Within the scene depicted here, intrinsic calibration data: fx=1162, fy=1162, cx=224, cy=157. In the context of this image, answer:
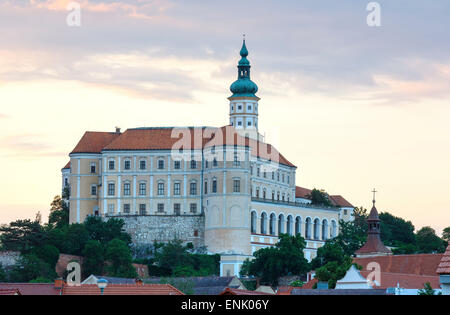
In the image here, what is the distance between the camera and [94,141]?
132625 mm

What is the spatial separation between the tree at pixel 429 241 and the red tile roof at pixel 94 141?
3948cm

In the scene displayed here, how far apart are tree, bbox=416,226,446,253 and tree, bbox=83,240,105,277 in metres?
42.0

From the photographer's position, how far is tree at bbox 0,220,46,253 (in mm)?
119250

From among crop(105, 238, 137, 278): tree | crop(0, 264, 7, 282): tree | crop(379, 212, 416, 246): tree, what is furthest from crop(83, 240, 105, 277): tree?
crop(379, 212, 416, 246): tree

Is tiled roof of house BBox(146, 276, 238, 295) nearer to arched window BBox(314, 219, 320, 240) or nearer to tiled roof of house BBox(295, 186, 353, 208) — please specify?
arched window BBox(314, 219, 320, 240)

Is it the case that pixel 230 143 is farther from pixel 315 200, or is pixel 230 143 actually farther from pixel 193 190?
pixel 315 200

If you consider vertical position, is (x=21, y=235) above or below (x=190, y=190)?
below

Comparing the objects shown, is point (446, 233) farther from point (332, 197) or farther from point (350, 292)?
point (350, 292)

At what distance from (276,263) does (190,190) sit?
51.8 feet

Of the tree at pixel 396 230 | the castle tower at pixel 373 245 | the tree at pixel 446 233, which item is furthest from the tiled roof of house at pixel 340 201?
the castle tower at pixel 373 245

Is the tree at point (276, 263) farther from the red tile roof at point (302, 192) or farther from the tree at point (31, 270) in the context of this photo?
the red tile roof at point (302, 192)

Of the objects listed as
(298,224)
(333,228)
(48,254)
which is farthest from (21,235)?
(333,228)

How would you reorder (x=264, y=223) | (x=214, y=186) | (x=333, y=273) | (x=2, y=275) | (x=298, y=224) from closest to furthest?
1. (x=333, y=273)
2. (x=2, y=275)
3. (x=214, y=186)
4. (x=264, y=223)
5. (x=298, y=224)

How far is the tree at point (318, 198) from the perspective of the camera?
145 meters
